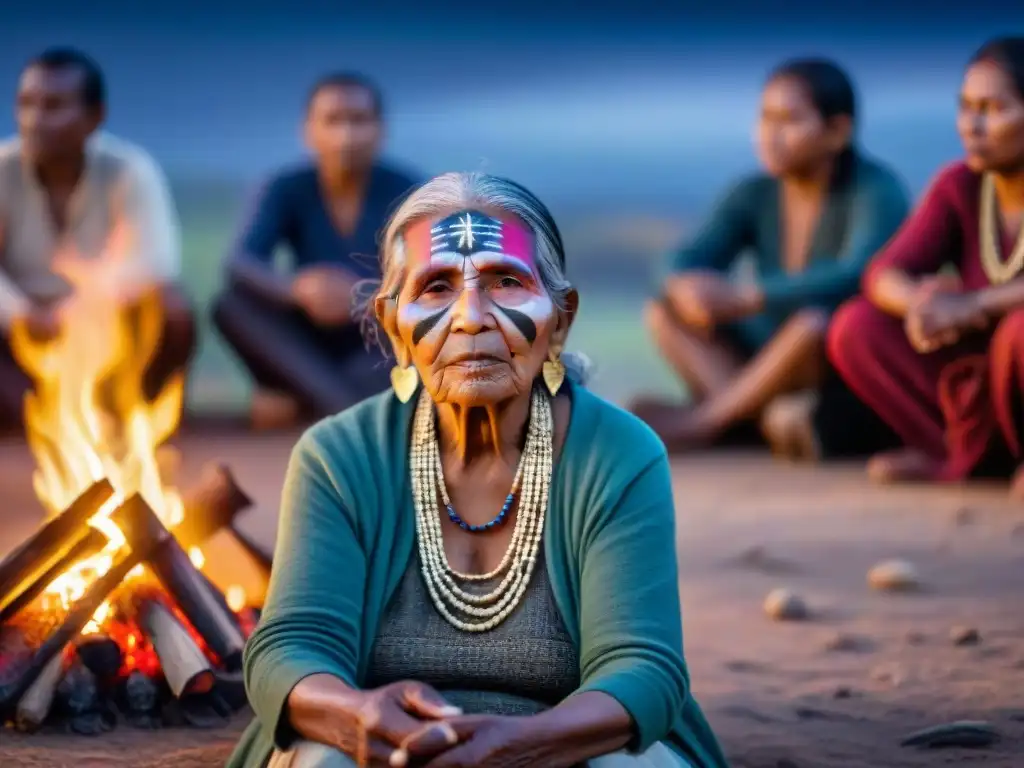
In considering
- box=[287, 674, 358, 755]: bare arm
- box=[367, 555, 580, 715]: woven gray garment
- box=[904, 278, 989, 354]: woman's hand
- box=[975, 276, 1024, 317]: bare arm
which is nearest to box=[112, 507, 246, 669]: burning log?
box=[367, 555, 580, 715]: woven gray garment

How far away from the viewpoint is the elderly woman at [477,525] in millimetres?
2924

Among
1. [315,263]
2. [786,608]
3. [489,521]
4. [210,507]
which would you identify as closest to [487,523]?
[489,521]

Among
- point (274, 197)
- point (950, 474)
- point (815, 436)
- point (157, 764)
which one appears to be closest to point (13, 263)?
point (274, 197)

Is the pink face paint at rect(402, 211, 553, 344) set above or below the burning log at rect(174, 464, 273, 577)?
above

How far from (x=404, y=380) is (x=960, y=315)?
434 cm

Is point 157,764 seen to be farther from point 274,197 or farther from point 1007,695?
point 274,197

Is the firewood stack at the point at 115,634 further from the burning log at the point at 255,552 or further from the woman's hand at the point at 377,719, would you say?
the woman's hand at the point at 377,719

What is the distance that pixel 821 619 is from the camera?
5203 millimetres

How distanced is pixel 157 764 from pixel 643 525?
55.2 inches

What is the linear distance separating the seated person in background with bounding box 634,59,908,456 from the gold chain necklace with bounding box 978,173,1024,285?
118 cm

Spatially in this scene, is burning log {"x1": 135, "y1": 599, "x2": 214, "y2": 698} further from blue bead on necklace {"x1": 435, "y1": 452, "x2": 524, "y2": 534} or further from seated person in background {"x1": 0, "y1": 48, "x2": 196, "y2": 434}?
seated person in background {"x1": 0, "y1": 48, "x2": 196, "y2": 434}

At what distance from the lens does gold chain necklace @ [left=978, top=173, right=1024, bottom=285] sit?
7.06 metres

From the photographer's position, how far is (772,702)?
429cm

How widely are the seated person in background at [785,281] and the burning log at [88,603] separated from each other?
15.2 feet
